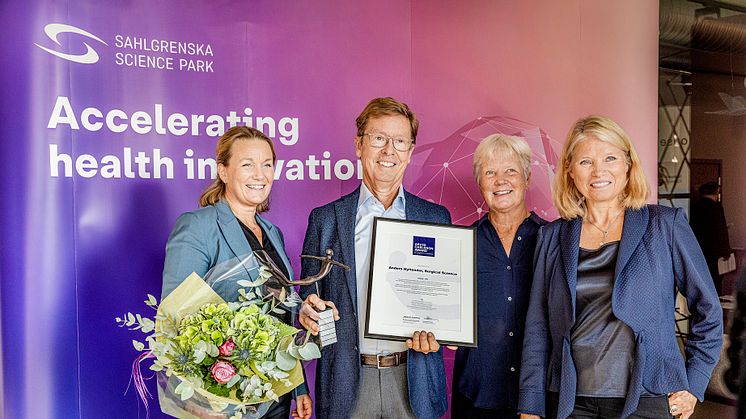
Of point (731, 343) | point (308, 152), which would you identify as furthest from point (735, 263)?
point (308, 152)

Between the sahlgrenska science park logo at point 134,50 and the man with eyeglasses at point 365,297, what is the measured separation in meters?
1.05

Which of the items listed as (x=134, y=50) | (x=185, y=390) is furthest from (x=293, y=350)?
(x=134, y=50)

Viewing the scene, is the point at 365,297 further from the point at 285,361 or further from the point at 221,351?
the point at 221,351

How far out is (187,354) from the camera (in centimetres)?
218

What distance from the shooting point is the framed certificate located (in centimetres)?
304

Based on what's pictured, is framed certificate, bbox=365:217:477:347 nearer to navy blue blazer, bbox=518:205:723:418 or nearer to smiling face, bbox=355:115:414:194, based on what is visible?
smiling face, bbox=355:115:414:194

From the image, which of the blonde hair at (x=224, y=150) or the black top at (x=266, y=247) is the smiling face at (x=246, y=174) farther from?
the black top at (x=266, y=247)

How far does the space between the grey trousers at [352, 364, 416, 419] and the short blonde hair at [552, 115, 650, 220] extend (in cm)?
113

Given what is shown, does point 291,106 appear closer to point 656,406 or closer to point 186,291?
point 186,291

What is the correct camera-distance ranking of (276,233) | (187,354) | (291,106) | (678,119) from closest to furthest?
1. (187,354)
2. (276,233)
3. (291,106)
4. (678,119)

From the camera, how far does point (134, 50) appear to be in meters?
3.46

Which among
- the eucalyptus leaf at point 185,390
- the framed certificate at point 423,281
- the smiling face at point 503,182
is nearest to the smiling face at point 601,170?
the smiling face at point 503,182

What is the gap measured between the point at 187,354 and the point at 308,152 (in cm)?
189

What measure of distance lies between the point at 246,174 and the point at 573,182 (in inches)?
60.9
